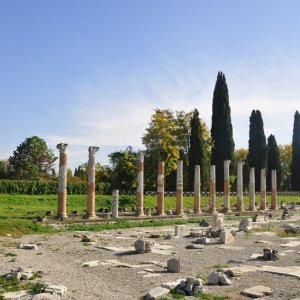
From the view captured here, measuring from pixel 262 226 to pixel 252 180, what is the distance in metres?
16.9

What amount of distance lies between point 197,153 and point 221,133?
5808 mm

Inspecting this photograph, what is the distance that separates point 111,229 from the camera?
22812mm

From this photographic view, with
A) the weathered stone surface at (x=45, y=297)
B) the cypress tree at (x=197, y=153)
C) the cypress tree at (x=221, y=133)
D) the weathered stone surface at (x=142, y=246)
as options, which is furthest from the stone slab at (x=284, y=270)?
the cypress tree at (x=221, y=133)

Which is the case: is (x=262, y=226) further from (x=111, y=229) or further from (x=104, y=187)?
(x=104, y=187)

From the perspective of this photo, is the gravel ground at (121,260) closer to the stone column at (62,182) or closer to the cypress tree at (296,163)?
the stone column at (62,182)

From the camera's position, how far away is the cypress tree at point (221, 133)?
5550cm

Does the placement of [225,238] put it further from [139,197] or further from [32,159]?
[32,159]

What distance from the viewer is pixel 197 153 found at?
172 feet

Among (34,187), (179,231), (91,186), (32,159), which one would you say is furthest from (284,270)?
(32,159)

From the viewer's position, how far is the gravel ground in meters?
8.94

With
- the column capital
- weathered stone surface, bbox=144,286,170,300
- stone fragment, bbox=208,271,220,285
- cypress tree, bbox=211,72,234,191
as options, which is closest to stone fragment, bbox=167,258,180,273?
stone fragment, bbox=208,271,220,285

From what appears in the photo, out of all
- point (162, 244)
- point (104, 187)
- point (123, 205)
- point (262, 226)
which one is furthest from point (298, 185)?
point (162, 244)

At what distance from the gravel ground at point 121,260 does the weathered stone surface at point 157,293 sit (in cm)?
32

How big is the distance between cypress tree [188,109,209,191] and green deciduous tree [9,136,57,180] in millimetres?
24349
